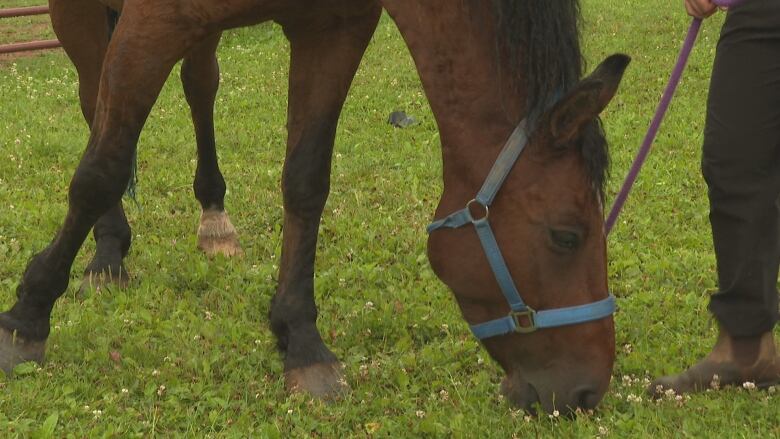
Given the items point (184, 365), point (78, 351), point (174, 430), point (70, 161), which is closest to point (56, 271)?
point (78, 351)

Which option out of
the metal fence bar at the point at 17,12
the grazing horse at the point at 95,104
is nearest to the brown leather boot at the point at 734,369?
the grazing horse at the point at 95,104

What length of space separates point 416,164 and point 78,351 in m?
3.58

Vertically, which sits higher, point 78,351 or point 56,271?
point 56,271

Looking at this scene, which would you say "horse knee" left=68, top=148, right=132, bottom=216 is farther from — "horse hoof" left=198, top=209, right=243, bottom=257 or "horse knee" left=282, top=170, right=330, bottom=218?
"horse hoof" left=198, top=209, right=243, bottom=257

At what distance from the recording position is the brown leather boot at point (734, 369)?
12.2 feet

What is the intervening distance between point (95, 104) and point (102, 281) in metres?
0.95

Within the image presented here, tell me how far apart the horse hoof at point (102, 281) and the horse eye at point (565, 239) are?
8.78ft

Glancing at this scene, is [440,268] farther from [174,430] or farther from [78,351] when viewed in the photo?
[78,351]

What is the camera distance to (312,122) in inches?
168

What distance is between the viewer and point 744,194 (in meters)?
3.61

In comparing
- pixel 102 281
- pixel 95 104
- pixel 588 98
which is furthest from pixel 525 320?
pixel 95 104

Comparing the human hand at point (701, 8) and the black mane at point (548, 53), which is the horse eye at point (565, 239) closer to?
the black mane at point (548, 53)

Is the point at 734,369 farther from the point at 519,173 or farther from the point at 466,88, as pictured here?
the point at 466,88

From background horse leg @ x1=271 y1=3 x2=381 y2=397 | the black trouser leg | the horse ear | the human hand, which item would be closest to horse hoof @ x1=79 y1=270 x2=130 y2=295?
background horse leg @ x1=271 y1=3 x2=381 y2=397
